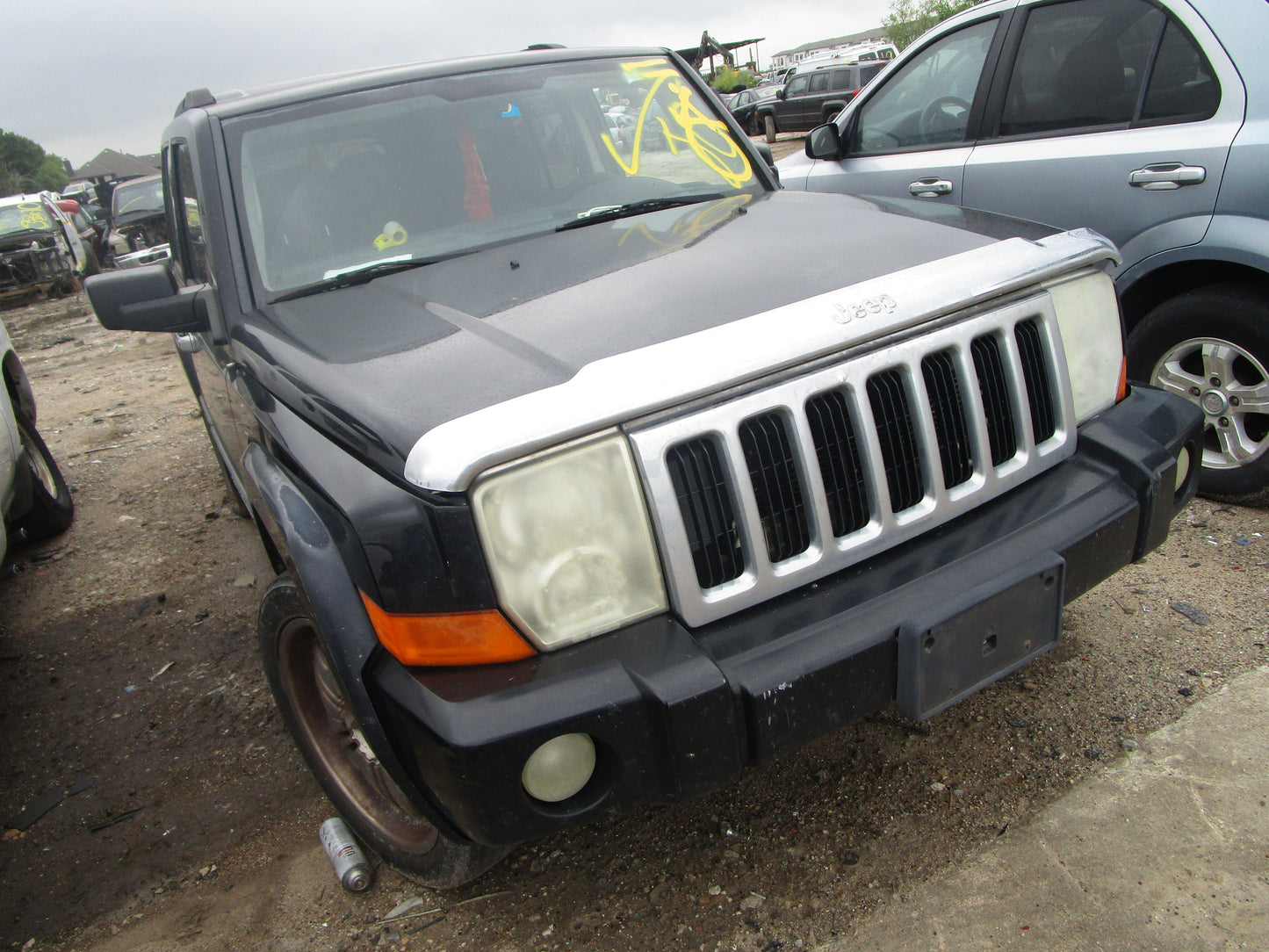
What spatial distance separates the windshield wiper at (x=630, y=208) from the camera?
8.70ft

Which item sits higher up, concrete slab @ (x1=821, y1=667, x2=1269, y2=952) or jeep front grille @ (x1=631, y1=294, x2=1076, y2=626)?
jeep front grille @ (x1=631, y1=294, x2=1076, y2=626)

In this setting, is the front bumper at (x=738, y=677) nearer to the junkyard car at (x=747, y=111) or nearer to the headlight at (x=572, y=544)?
the headlight at (x=572, y=544)

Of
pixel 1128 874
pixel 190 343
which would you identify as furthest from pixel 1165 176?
pixel 190 343

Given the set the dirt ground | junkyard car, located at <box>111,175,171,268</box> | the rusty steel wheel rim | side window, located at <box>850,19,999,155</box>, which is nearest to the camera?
the dirt ground

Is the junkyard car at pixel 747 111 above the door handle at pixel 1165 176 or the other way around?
above

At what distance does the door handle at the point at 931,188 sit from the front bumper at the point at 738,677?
233cm

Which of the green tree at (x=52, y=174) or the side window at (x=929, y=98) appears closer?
the side window at (x=929, y=98)

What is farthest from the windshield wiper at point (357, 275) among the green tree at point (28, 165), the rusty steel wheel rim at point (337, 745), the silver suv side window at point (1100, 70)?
the green tree at point (28, 165)

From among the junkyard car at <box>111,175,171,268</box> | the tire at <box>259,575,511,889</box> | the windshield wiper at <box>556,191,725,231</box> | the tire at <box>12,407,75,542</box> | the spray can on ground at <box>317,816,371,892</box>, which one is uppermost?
the junkyard car at <box>111,175,171,268</box>

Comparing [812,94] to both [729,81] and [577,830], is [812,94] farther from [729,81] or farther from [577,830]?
[729,81]

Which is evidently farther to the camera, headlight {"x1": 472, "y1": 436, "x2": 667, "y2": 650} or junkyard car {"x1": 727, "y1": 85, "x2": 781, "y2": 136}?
junkyard car {"x1": 727, "y1": 85, "x2": 781, "y2": 136}

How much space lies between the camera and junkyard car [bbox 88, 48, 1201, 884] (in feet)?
5.03

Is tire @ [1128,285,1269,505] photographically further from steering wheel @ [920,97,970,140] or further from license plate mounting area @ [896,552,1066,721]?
license plate mounting area @ [896,552,1066,721]

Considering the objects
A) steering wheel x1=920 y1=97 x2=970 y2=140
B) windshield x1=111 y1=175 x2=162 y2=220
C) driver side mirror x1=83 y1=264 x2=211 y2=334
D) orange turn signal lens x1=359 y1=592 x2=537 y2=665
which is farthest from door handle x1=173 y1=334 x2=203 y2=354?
windshield x1=111 y1=175 x2=162 y2=220
